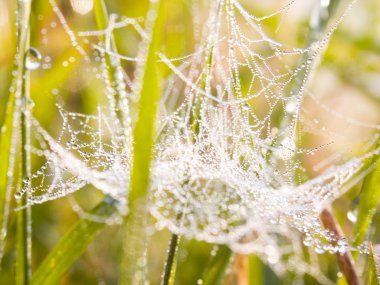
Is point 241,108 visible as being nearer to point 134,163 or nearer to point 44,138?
point 44,138

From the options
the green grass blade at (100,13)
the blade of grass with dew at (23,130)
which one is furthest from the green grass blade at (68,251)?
the green grass blade at (100,13)

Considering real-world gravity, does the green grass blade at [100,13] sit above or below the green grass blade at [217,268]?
above

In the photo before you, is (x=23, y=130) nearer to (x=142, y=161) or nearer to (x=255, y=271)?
(x=142, y=161)

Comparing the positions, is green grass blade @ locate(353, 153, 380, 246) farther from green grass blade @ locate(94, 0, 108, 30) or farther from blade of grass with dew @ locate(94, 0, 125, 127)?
green grass blade @ locate(94, 0, 108, 30)

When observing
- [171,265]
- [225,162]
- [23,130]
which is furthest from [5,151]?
→ [225,162]

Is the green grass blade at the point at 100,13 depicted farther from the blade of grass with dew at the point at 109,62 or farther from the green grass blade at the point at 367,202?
the green grass blade at the point at 367,202

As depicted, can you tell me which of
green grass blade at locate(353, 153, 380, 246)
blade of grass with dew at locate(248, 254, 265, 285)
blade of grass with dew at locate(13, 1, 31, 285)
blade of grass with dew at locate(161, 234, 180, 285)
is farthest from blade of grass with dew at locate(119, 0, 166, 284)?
blade of grass with dew at locate(248, 254, 265, 285)

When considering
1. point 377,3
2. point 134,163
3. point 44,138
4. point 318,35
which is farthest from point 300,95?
point 377,3
